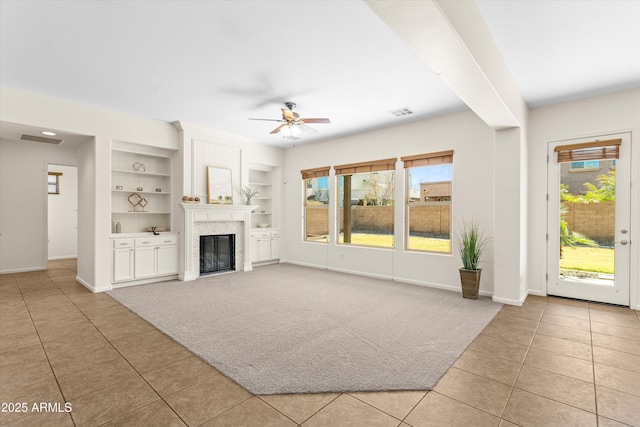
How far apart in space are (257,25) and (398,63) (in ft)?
5.02

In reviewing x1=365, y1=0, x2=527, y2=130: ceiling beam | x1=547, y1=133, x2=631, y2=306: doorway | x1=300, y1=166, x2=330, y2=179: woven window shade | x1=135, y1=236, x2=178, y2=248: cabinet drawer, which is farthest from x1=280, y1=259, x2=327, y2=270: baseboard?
x1=365, y1=0, x2=527, y2=130: ceiling beam

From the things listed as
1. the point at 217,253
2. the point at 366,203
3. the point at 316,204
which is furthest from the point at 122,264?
the point at 366,203

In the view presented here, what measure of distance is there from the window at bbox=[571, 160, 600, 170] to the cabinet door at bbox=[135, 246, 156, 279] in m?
6.63

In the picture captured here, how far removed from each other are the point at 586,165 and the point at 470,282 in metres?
2.22

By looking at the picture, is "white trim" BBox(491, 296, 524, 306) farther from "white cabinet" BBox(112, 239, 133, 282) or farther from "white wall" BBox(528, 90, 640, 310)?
"white cabinet" BBox(112, 239, 133, 282)

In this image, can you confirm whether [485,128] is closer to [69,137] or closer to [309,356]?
[309,356]

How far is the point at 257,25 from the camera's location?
8.65 feet

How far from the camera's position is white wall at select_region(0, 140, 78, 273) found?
6172 mm

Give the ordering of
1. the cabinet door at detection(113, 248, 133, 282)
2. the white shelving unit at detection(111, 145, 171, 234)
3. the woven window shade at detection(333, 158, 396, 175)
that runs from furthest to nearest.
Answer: the woven window shade at detection(333, 158, 396, 175)
the white shelving unit at detection(111, 145, 171, 234)
the cabinet door at detection(113, 248, 133, 282)

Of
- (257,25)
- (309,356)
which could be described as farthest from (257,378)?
(257,25)

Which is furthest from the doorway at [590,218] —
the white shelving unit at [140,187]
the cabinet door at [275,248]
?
the white shelving unit at [140,187]

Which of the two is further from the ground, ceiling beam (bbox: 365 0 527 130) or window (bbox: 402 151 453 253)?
ceiling beam (bbox: 365 0 527 130)

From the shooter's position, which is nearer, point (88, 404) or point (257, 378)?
point (88, 404)

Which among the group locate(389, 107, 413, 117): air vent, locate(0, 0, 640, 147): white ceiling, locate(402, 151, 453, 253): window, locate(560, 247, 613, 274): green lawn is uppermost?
locate(0, 0, 640, 147): white ceiling
